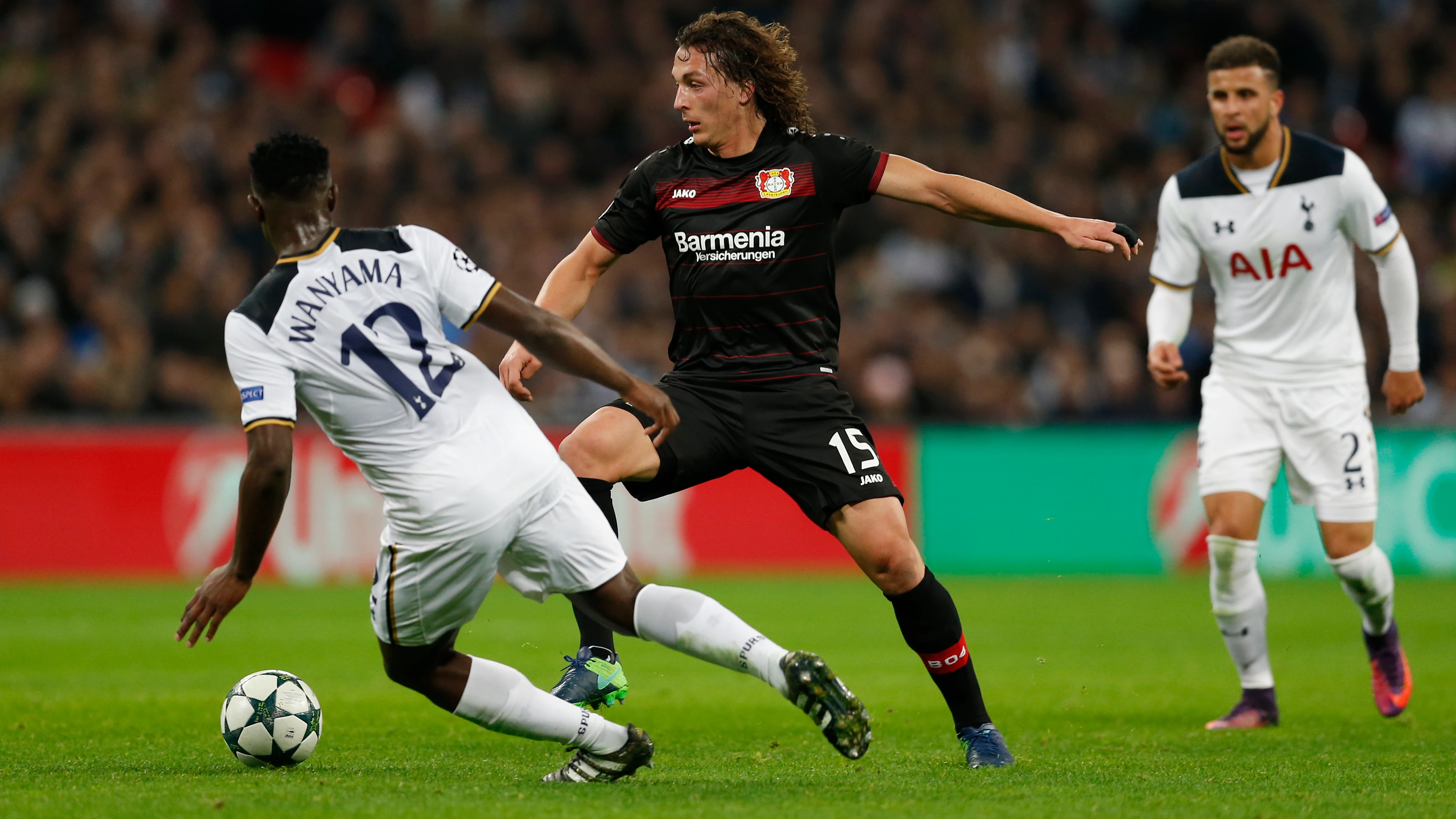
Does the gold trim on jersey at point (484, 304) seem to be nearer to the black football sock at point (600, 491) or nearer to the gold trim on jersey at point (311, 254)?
the gold trim on jersey at point (311, 254)

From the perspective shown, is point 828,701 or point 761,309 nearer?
point 828,701

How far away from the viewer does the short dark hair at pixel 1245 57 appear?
6.67 m

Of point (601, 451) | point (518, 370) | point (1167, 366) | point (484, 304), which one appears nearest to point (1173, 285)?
point (1167, 366)

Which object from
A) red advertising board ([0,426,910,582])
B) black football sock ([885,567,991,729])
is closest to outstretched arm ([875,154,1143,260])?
black football sock ([885,567,991,729])

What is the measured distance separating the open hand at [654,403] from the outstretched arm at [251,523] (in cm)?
98

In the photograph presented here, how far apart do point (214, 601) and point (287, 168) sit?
4.14 feet

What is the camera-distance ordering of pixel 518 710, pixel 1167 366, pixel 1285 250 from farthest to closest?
pixel 1285 250 → pixel 1167 366 → pixel 518 710

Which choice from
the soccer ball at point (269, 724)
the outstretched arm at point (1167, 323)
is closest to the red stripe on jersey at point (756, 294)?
the outstretched arm at point (1167, 323)

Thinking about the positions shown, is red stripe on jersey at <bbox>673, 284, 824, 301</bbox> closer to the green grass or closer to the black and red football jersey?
the black and red football jersey

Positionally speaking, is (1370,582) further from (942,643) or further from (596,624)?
(596,624)

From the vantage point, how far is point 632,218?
6152mm

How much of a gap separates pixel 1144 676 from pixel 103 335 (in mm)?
9709

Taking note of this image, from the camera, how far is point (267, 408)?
4500mm

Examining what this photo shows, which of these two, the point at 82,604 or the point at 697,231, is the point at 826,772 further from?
the point at 82,604
